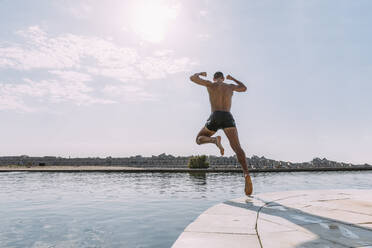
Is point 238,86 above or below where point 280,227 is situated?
above

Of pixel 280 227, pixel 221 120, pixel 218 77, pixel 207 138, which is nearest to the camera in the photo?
pixel 280 227

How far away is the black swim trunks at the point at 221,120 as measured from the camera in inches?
168

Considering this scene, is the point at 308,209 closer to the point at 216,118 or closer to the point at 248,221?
the point at 248,221

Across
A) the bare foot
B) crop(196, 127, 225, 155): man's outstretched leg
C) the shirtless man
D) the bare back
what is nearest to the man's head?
the shirtless man

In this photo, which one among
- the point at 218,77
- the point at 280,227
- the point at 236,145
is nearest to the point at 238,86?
the point at 218,77

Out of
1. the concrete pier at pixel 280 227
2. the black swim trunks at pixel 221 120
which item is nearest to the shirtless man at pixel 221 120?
the black swim trunks at pixel 221 120

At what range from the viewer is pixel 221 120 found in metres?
4.26

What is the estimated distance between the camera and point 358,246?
1.73 meters

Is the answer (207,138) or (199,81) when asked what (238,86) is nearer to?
(199,81)

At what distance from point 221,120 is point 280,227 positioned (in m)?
2.24

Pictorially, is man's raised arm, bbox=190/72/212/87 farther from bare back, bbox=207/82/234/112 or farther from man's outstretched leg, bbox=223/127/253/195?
man's outstretched leg, bbox=223/127/253/195

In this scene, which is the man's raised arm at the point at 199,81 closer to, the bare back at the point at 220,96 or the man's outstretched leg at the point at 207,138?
the bare back at the point at 220,96

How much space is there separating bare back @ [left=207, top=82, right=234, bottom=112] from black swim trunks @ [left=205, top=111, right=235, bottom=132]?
0.10 metres

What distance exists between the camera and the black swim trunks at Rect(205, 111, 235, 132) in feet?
14.0
